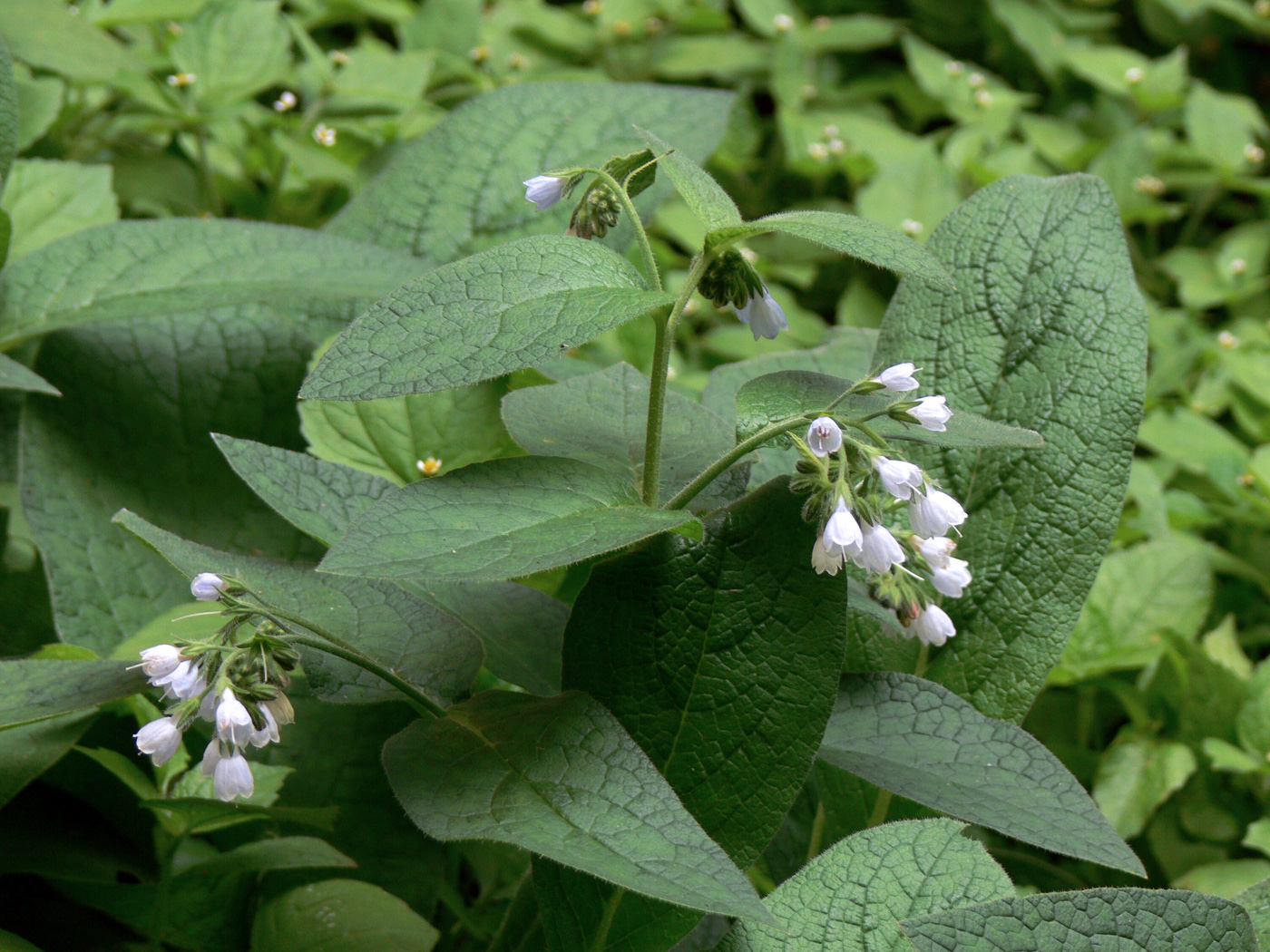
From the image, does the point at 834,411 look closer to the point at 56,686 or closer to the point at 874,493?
the point at 874,493

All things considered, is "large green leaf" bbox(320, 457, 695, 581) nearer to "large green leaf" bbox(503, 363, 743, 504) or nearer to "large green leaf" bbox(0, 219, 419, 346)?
"large green leaf" bbox(503, 363, 743, 504)

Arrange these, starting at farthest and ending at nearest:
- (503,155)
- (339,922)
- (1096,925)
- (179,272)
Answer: (503,155)
(179,272)
(339,922)
(1096,925)

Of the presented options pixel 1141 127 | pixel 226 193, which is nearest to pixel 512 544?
pixel 226 193

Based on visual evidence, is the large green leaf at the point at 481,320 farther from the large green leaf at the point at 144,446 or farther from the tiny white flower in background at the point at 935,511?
the large green leaf at the point at 144,446

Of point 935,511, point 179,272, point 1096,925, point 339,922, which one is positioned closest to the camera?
point 1096,925

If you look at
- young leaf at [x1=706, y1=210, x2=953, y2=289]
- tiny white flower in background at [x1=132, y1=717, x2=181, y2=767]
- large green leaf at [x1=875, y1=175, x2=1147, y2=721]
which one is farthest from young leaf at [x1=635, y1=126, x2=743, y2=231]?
tiny white flower in background at [x1=132, y1=717, x2=181, y2=767]

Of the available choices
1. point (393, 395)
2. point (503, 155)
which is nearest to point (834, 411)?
point (393, 395)

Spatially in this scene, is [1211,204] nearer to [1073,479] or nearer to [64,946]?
[1073,479]
